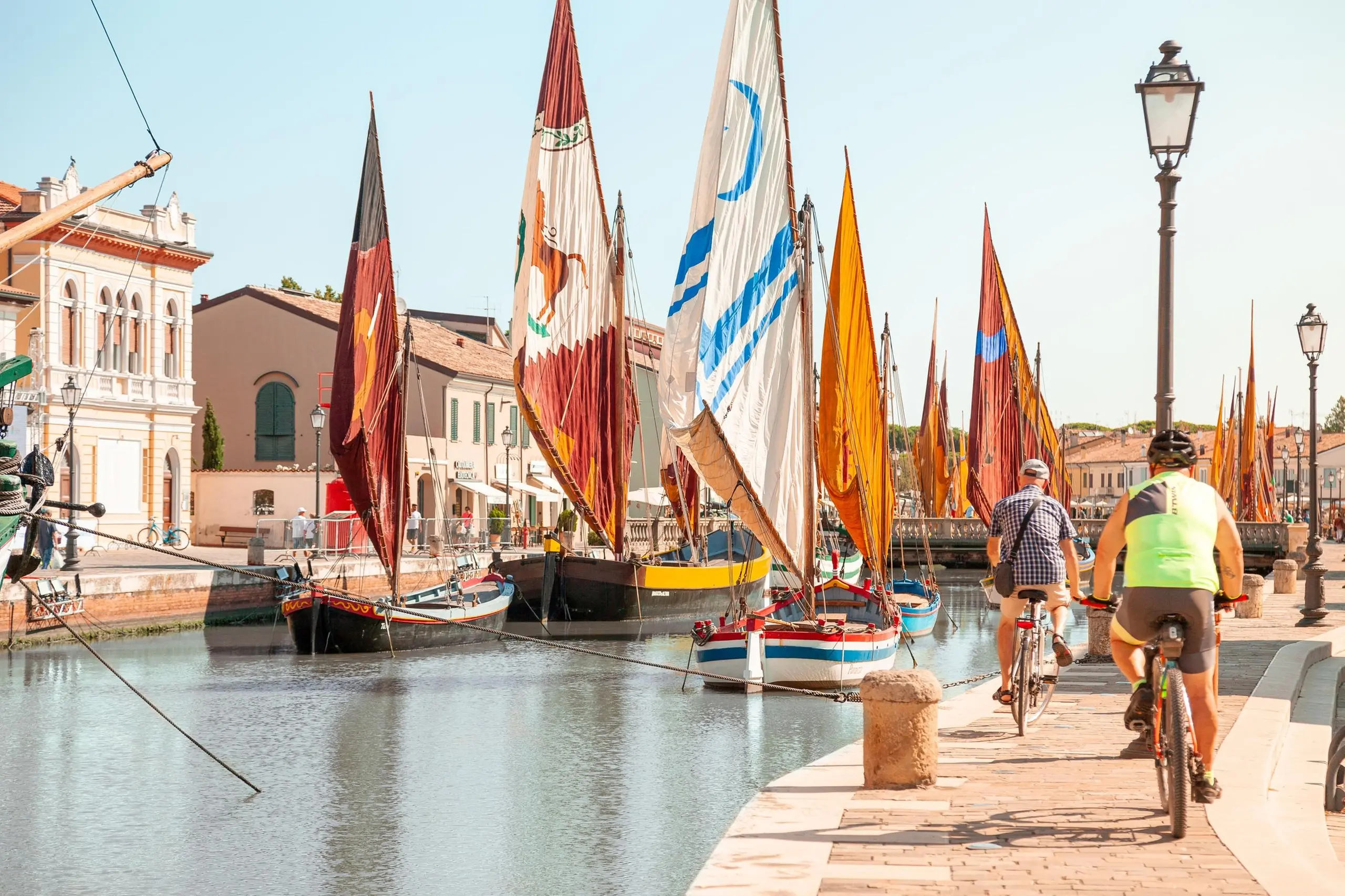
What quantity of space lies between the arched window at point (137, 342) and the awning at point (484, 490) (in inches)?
550

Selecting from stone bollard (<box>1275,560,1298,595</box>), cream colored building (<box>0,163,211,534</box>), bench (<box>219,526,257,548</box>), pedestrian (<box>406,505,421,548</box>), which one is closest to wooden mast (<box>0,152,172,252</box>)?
cream colored building (<box>0,163,211,534</box>)

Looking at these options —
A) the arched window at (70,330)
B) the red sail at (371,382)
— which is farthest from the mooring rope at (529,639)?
the arched window at (70,330)

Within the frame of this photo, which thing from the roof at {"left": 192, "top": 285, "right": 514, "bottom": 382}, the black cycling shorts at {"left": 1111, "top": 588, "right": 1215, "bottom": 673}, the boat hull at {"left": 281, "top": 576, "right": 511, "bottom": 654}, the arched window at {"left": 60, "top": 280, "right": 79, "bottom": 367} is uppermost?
the roof at {"left": 192, "top": 285, "right": 514, "bottom": 382}

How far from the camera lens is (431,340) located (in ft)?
195

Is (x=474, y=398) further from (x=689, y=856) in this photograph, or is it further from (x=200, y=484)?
(x=689, y=856)

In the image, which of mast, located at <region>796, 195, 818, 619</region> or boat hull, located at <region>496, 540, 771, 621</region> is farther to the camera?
boat hull, located at <region>496, 540, 771, 621</region>

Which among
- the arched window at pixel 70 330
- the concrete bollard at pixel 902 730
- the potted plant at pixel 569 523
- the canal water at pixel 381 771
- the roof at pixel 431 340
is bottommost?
the canal water at pixel 381 771

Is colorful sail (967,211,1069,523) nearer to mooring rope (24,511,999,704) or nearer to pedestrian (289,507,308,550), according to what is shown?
mooring rope (24,511,999,704)

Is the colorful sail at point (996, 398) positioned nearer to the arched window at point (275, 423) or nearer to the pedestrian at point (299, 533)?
the pedestrian at point (299, 533)

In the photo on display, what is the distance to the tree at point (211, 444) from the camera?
165ft

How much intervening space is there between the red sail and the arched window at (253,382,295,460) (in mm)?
27177

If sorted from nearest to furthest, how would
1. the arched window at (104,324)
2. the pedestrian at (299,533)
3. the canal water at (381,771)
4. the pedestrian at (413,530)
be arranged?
the canal water at (381,771)
the pedestrian at (299,533)
the arched window at (104,324)
the pedestrian at (413,530)

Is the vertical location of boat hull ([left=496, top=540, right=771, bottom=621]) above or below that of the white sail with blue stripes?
below

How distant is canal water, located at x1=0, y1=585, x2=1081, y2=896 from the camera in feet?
36.8
